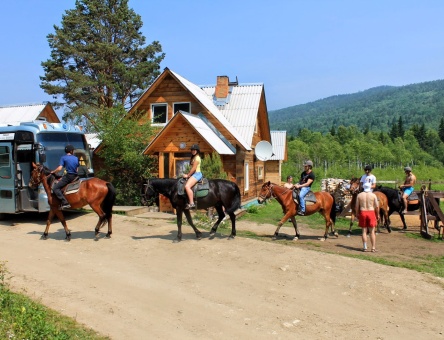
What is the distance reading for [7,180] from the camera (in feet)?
47.8

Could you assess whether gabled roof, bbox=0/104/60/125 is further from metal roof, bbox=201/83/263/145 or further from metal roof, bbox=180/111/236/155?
metal roof, bbox=180/111/236/155

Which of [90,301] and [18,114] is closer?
[90,301]

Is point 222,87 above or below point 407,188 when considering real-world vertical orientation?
above

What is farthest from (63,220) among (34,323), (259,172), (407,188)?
(259,172)

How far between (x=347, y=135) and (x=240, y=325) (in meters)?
94.2

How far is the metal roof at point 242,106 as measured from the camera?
24.8 metres

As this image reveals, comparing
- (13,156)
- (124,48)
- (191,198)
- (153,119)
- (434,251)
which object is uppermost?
(124,48)

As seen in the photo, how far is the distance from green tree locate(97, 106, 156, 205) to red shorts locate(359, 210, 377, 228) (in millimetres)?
11615

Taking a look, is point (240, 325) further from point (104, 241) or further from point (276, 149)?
point (276, 149)

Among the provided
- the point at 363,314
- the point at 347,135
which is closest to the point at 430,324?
the point at 363,314

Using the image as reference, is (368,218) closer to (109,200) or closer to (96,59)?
(109,200)

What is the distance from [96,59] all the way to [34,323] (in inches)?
1346

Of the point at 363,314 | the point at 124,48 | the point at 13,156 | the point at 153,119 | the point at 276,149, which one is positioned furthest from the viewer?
the point at 124,48

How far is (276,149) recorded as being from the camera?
35500 millimetres
